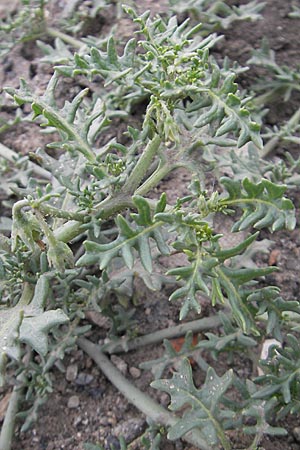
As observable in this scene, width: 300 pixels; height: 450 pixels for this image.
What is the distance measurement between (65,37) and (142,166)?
4.82 feet

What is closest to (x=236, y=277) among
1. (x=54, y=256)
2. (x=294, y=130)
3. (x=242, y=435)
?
(x=54, y=256)

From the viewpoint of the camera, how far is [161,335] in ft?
8.47

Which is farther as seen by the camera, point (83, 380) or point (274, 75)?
point (274, 75)

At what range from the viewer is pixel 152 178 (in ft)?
6.93

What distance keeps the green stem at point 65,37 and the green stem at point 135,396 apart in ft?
4.97

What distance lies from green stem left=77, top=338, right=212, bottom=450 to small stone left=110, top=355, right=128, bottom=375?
46 millimetres

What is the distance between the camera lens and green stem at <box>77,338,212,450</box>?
228 centimetres

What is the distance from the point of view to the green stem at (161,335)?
2553 mm

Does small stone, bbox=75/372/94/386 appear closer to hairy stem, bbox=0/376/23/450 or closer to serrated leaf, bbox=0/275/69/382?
hairy stem, bbox=0/376/23/450

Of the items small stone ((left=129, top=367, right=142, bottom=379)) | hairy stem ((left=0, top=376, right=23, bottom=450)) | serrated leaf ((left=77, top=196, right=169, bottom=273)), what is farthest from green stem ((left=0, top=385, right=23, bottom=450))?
serrated leaf ((left=77, top=196, right=169, bottom=273))

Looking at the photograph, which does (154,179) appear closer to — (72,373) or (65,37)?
(72,373)

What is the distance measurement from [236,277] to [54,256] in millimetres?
552

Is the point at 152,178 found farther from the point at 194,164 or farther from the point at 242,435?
the point at 242,435

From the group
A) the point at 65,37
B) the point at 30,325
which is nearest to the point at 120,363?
the point at 30,325
